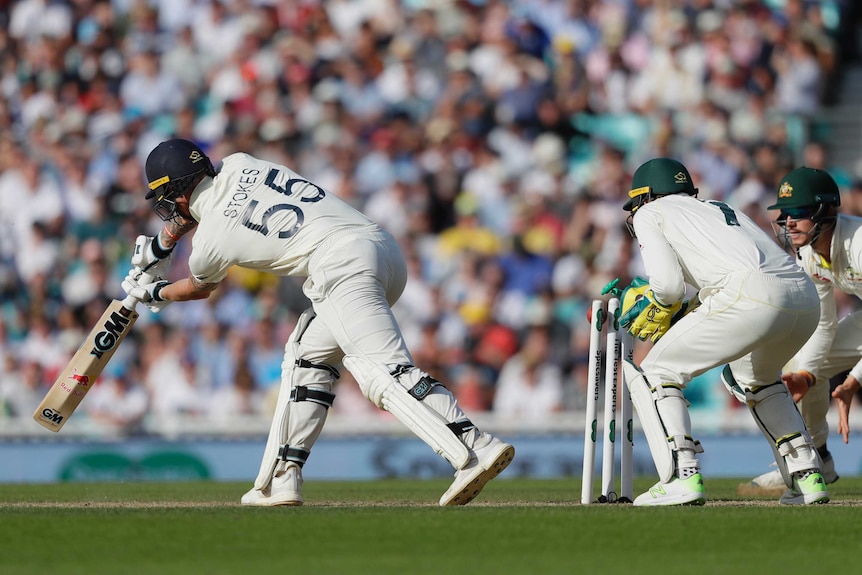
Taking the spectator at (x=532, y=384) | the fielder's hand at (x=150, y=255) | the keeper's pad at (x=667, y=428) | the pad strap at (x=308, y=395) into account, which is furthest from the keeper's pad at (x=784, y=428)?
the spectator at (x=532, y=384)

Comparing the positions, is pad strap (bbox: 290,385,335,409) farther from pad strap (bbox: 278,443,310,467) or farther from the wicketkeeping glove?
the wicketkeeping glove

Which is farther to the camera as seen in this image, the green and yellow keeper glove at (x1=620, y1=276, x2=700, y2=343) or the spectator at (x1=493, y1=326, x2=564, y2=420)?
the spectator at (x1=493, y1=326, x2=564, y2=420)

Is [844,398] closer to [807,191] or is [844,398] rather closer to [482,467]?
[807,191]

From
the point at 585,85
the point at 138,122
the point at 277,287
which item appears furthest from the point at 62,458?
the point at 585,85

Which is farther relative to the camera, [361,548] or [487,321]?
[487,321]

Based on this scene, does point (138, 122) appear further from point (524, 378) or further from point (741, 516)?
point (741, 516)

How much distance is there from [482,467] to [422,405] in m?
0.46

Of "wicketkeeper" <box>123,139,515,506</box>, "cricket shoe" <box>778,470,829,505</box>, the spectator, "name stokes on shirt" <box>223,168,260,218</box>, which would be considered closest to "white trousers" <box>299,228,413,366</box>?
"wicketkeeper" <box>123,139,515,506</box>

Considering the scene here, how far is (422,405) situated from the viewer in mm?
7016

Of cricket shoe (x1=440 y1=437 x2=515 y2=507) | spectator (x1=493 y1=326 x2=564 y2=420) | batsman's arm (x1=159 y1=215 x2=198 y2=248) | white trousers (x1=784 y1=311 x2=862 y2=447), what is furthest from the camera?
spectator (x1=493 y1=326 x2=564 y2=420)

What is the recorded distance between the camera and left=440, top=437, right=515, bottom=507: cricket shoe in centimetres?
683

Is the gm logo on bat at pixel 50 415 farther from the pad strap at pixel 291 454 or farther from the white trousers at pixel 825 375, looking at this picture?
the white trousers at pixel 825 375

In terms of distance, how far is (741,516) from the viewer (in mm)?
6344

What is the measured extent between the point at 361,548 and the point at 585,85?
11365 mm
